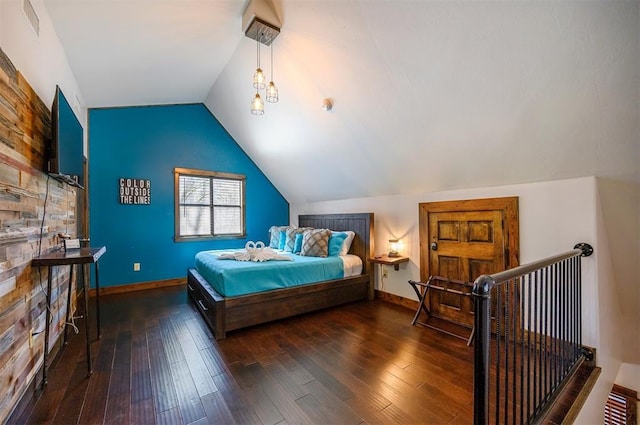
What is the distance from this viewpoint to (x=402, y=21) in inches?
82.0

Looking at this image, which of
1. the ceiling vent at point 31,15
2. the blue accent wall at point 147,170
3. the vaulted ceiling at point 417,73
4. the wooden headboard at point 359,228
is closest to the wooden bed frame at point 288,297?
the wooden headboard at point 359,228

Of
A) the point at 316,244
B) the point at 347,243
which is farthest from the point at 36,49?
the point at 347,243

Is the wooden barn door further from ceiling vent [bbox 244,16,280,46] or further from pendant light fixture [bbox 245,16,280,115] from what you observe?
ceiling vent [bbox 244,16,280,46]

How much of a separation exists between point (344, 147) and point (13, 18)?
118 inches

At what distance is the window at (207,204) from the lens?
4918 mm

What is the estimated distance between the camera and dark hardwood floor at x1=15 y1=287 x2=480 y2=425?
165 centimetres

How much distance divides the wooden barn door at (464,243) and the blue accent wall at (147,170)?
3.69m

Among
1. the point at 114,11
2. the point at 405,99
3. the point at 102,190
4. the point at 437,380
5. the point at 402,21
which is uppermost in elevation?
the point at 114,11

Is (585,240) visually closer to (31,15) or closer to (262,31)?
(262,31)

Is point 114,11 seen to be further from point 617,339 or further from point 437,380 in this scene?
point 617,339

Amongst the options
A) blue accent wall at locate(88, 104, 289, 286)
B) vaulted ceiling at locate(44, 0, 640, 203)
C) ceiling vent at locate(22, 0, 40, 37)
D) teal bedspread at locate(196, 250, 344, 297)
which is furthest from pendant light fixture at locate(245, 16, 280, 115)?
blue accent wall at locate(88, 104, 289, 286)

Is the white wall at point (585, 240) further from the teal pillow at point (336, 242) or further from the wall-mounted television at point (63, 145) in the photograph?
the wall-mounted television at point (63, 145)

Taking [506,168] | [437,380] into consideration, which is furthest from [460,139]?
[437,380]

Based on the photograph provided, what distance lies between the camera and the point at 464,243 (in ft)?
10.1
